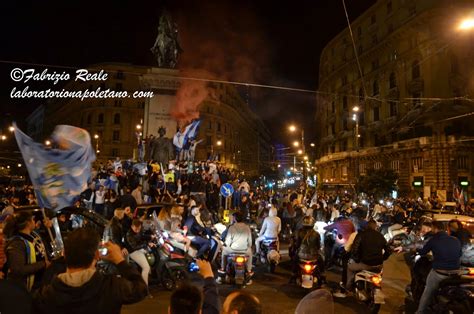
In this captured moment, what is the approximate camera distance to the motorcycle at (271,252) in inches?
385

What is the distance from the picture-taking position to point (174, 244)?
336 inches

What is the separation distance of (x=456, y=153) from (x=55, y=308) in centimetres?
4469

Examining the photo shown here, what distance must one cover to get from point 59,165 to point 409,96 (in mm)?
47235

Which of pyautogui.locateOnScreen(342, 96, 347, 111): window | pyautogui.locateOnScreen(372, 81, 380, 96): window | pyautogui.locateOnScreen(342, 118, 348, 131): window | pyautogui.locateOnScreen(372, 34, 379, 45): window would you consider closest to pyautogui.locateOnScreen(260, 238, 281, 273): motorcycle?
pyautogui.locateOnScreen(372, 81, 380, 96): window

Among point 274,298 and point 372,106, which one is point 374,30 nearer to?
point 372,106

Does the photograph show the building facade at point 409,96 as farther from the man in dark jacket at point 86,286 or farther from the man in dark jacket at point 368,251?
the man in dark jacket at point 86,286

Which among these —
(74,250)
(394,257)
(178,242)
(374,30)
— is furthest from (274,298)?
(374,30)

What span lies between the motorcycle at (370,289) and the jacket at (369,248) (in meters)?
0.23

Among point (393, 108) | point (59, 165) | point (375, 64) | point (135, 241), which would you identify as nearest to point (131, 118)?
point (375, 64)

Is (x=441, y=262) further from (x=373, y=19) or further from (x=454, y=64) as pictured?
(x=373, y=19)

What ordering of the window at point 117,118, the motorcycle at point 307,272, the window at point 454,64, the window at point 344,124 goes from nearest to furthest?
1. the motorcycle at point 307,272
2. the window at point 454,64
3. the window at point 344,124
4. the window at point 117,118

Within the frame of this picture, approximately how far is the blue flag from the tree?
123ft

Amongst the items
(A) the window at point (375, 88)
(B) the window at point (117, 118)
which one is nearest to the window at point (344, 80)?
(A) the window at point (375, 88)

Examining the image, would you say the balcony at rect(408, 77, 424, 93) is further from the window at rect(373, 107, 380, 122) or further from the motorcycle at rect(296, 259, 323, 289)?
the motorcycle at rect(296, 259, 323, 289)
